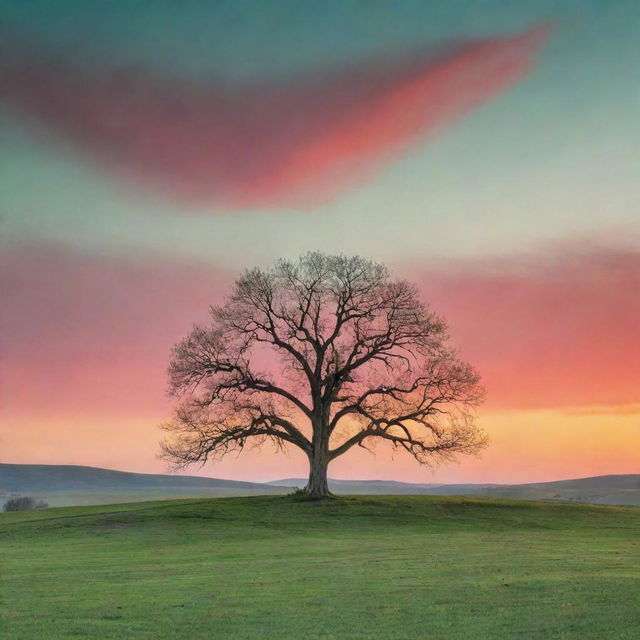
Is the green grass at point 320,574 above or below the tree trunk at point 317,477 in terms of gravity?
below

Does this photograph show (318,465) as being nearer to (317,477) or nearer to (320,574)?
(317,477)

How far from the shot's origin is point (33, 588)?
2566 cm

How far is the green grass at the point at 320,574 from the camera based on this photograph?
18.1 meters

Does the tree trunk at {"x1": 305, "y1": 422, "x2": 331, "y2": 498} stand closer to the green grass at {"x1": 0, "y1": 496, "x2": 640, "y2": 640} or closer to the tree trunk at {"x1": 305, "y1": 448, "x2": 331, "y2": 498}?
the tree trunk at {"x1": 305, "y1": 448, "x2": 331, "y2": 498}

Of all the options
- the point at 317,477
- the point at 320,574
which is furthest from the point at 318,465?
the point at 320,574

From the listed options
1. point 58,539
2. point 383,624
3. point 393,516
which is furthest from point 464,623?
point 393,516

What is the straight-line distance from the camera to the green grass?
1808 cm

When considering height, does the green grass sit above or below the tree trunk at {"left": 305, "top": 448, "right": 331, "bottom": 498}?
below

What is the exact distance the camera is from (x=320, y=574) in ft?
89.1

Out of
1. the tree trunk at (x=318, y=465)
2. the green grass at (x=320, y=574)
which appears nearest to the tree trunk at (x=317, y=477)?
the tree trunk at (x=318, y=465)

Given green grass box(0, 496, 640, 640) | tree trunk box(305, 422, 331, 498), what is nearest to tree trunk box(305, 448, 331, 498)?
tree trunk box(305, 422, 331, 498)

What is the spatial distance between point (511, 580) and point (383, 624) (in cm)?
761

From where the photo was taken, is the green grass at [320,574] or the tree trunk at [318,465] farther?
the tree trunk at [318,465]

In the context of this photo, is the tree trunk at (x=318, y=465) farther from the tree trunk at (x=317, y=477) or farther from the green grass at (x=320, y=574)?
the green grass at (x=320, y=574)
